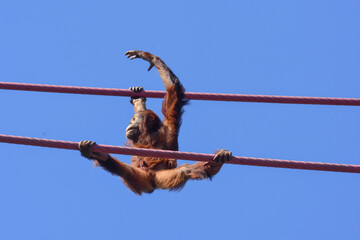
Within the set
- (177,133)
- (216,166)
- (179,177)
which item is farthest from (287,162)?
(177,133)

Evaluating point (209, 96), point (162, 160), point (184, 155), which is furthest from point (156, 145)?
point (184, 155)

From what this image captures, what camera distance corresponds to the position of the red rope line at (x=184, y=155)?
17.2 ft

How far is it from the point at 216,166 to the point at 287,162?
60.9 inches

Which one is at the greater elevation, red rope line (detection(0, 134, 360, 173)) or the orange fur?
the orange fur

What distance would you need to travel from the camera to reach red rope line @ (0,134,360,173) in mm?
5246

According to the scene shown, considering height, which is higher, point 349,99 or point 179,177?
point 349,99

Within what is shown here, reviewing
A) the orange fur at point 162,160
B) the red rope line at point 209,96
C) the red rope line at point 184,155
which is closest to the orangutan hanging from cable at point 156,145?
the orange fur at point 162,160

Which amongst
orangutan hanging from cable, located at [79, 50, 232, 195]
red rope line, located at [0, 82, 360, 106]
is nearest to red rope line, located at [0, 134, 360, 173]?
orangutan hanging from cable, located at [79, 50, 232, 195]

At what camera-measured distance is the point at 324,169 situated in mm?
5246

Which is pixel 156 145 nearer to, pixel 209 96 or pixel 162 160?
pixel 162 160

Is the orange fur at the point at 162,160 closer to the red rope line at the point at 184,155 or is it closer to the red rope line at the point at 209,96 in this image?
the red rope line at the point at 209,96

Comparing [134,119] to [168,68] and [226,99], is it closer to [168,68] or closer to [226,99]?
[168,68]

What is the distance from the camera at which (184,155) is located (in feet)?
17.6

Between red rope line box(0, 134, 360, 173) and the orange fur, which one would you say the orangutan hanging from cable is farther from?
red rope line box(0, 134, 360, 173)
